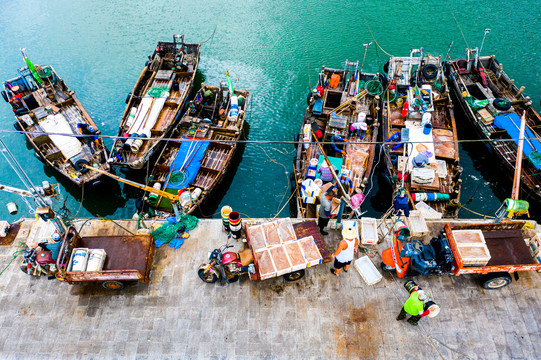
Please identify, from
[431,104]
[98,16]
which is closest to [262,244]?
[431,104]

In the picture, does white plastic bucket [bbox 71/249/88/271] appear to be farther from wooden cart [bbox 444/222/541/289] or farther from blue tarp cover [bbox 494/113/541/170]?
blue tarp cover [bbox 494/113/541/170]

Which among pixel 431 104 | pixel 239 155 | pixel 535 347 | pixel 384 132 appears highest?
pixel 431 104

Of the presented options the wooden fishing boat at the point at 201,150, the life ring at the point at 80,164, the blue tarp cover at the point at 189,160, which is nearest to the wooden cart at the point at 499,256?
the wooden fishing boat at the point at 201,150

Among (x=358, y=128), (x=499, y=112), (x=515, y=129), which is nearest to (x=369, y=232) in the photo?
(x=358, y=128)

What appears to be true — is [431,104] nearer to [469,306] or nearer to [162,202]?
[469,306]

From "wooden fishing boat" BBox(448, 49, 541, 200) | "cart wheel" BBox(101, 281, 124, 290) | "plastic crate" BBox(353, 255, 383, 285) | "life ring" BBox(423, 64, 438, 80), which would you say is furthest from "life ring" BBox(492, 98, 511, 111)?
"cart wheel" BBox(101, 281, 124, 290)

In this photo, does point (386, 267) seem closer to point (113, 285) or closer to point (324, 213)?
point (324, 213)

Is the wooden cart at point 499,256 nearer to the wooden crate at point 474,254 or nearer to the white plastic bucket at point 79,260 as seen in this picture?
the wooden crate at point 474,254
